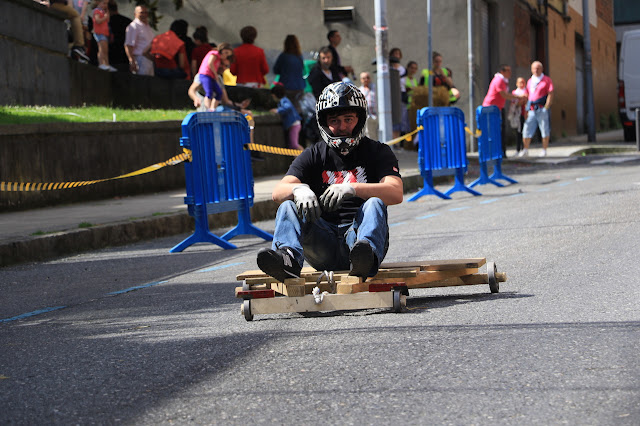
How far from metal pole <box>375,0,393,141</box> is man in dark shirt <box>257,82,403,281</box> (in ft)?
38.2

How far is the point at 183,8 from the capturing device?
99.0 feet

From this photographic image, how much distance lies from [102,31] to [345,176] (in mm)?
14722

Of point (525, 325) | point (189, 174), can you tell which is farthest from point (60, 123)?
point (525, 325)

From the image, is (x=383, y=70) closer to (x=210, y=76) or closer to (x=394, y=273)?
(x=210, y=76)

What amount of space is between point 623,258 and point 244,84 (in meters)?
13.9

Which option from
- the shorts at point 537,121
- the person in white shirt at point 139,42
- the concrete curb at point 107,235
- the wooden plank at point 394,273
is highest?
the person in white shirt at point 139,42

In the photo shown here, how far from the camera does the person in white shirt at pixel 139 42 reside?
20656 mm

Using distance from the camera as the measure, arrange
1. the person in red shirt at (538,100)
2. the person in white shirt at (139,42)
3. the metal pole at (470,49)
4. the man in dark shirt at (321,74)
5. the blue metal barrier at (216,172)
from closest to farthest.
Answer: the blue metal barrier at (216,172)
the man in dark shirt at (321,74)
the person in white shirt at (139,42)
the person in red shirt at (538,100)
the metal pole at (470,49)

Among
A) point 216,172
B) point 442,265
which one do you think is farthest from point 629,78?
point 442,265

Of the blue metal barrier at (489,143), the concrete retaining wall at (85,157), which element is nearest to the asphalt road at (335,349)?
the concrete retaining wall at (85,157)

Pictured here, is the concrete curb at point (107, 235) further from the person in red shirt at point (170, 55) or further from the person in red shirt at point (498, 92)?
the person in red shirt at point (498, 92)

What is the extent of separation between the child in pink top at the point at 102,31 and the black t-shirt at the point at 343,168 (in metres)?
14.1

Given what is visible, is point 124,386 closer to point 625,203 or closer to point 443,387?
point 443,387

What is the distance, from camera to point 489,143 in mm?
18734
